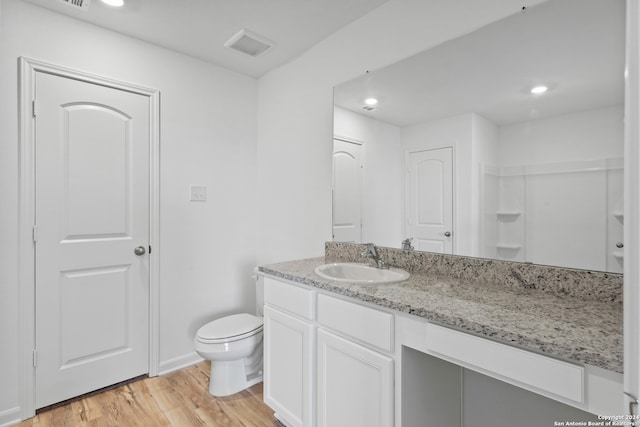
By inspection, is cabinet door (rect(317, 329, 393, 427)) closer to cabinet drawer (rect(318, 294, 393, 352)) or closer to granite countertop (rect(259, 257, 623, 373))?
cabinet drawer (rect(318, 294, 393, 352))

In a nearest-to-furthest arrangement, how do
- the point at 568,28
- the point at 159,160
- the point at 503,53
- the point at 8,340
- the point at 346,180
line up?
the point at 568,28, the point at 503,53, the point at 8,340, the point at 346,180, the point at 159,160

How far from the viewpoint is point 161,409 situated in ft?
6.18

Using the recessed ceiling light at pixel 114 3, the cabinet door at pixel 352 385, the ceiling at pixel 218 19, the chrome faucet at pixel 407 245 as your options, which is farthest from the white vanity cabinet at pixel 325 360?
the recessed ceiling light at pixel 114 3

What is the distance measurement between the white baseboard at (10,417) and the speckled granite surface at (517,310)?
1754 millimetres

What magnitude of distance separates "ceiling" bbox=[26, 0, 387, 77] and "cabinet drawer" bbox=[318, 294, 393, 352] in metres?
1.64

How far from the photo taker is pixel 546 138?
4.20ft

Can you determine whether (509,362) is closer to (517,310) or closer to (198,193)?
(517,310)

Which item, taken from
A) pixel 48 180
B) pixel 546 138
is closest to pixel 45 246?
pixel 48 180

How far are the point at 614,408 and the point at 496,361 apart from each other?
25 centimetres

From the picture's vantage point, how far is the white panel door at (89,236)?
187cm

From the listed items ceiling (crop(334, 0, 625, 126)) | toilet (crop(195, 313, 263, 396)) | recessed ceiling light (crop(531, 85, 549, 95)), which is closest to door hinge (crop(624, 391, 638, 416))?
ceiling (crop(334, 0, 625, 126))

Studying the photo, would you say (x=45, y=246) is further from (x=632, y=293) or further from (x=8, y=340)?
(x=632, y=293)

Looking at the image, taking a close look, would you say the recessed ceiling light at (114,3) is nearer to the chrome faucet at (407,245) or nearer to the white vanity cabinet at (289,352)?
the white vanity cabinet at (289,352)

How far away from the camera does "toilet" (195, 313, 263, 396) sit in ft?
6.48
